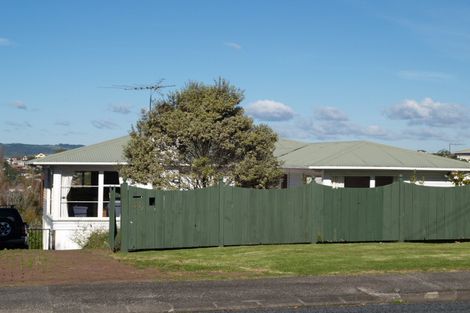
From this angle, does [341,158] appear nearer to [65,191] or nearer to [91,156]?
[91,156]

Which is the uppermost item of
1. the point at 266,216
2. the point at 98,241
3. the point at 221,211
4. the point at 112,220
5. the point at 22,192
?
the point at 22,192

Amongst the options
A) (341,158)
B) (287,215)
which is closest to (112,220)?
(287,215)

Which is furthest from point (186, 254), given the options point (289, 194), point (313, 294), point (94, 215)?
point (94, 215)

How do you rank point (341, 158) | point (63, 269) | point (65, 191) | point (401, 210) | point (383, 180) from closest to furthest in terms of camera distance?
point (63, 269), point (401, 210), point (341, 158), point (65, 191), point (383, 180)

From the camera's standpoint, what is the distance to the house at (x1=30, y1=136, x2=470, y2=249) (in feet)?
A: 84.9

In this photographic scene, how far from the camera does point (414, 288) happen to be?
1122 centimetres

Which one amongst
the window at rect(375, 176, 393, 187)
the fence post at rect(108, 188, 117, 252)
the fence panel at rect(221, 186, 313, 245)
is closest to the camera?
the fence post at rect(108, 188, 117, 252)

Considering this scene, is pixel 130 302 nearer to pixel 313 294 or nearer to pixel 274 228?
pixel 313 294

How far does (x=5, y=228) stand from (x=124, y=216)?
141 inches

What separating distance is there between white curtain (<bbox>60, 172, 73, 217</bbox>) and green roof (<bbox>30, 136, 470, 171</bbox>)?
810 millimetres

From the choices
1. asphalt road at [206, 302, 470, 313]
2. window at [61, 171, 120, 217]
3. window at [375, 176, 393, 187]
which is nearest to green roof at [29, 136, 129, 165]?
window at [61, 171, 120, 217]

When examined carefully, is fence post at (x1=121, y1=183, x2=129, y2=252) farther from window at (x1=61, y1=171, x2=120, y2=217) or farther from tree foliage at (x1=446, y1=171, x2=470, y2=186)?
tree foliage at (x1=446, y1=171, x2=470, y2=186)

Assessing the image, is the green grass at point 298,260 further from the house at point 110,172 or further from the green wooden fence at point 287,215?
the house at point 110,172

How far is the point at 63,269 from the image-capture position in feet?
43.9
